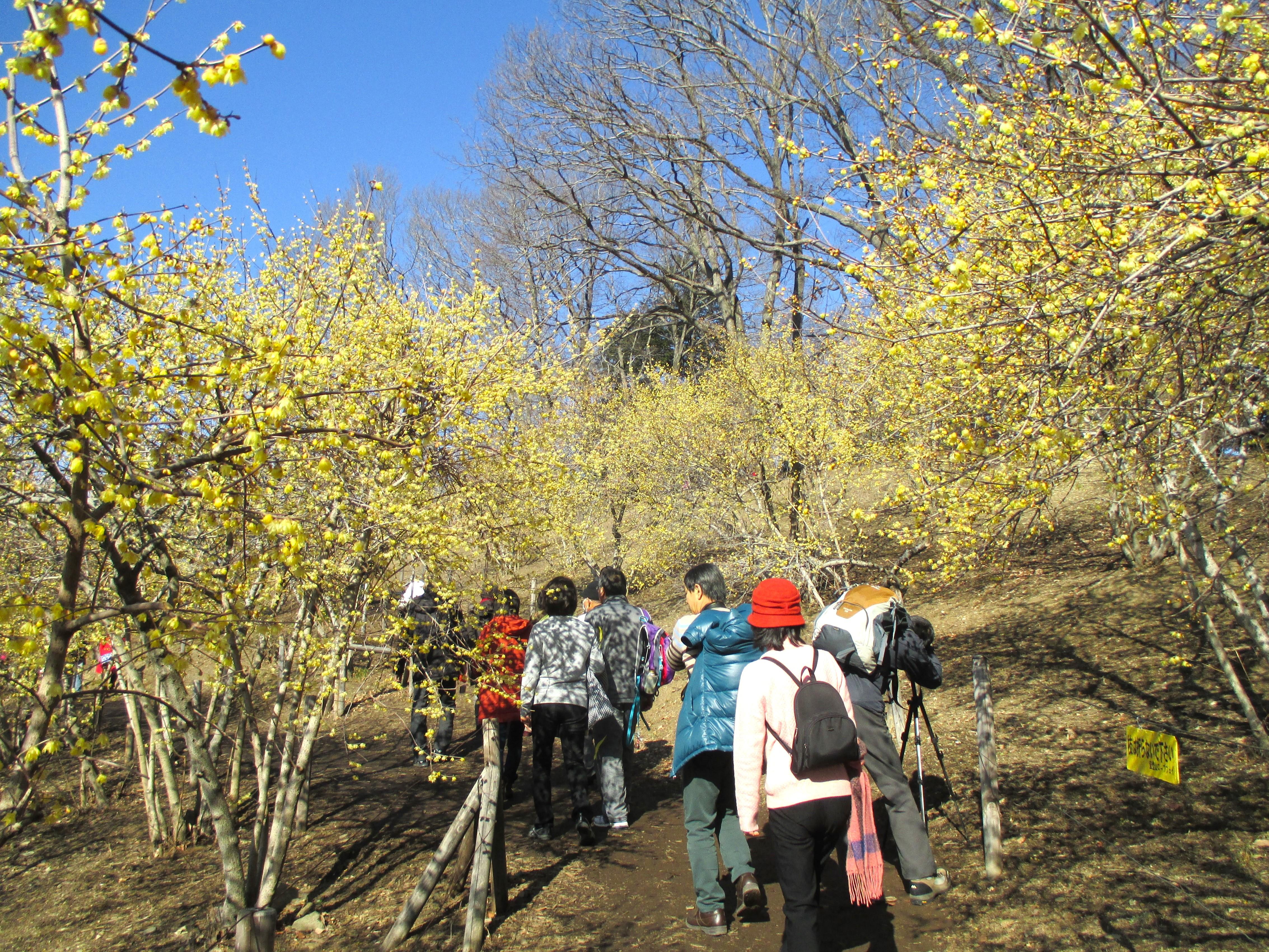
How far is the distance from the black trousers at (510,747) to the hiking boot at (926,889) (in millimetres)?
3159

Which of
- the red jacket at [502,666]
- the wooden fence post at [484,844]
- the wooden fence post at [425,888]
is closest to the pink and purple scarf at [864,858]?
the wooden fence post at [484,844]

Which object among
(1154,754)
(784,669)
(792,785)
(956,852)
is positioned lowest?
(956,852)

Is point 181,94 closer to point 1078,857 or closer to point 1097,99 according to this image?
point 1097,99

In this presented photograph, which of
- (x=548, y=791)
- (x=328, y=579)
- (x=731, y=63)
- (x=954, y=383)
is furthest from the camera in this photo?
(x=731, y=63)

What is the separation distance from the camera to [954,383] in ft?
16.7

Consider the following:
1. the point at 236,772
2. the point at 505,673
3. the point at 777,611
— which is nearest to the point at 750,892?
the point at 777,611

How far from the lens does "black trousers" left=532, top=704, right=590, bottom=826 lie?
531 cm

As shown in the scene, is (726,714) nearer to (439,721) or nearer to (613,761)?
(613,761)

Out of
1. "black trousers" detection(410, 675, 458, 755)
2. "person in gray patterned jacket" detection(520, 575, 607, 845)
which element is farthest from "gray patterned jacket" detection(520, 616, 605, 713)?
"black trousers" detection(410, 675, 458, 755)

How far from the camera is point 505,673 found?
543 cm

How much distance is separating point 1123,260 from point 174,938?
6.20 m

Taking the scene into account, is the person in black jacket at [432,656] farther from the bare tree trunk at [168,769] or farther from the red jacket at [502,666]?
the bare tree trunk at [168,769]

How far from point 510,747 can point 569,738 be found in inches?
56.2

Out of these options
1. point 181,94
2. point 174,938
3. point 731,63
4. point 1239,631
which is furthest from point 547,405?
point 731,63
